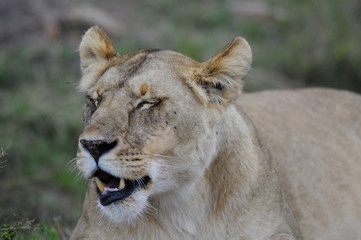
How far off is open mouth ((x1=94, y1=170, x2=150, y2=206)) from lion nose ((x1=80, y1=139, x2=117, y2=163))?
0.18 meters

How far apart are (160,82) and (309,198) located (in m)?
1.97

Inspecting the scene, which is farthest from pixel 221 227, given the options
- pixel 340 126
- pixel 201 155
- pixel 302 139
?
pixel 340 126

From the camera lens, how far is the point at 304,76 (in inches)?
478

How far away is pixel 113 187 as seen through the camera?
4.54 meters

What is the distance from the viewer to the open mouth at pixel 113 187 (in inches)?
177

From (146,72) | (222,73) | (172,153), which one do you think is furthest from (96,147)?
(222,73)

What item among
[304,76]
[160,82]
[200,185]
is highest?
[160,82]

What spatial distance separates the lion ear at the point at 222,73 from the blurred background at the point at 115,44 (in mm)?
4563

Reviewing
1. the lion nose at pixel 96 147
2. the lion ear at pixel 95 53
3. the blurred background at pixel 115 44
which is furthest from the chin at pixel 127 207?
the blurred background at pixel 115 44

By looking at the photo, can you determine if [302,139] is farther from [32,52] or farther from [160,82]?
[32,52]

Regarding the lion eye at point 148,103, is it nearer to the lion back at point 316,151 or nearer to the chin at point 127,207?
the chin at point 127,207

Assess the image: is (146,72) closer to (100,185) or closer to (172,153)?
(172,153)

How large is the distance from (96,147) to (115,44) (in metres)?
7.30

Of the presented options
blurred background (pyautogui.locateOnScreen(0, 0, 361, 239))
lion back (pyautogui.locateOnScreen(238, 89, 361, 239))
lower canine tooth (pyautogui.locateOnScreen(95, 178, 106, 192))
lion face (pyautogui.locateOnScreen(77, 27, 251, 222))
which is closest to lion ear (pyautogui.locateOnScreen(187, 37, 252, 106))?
lion face (pyautogui.locateOnScreen(77, 27, 251, 222))
